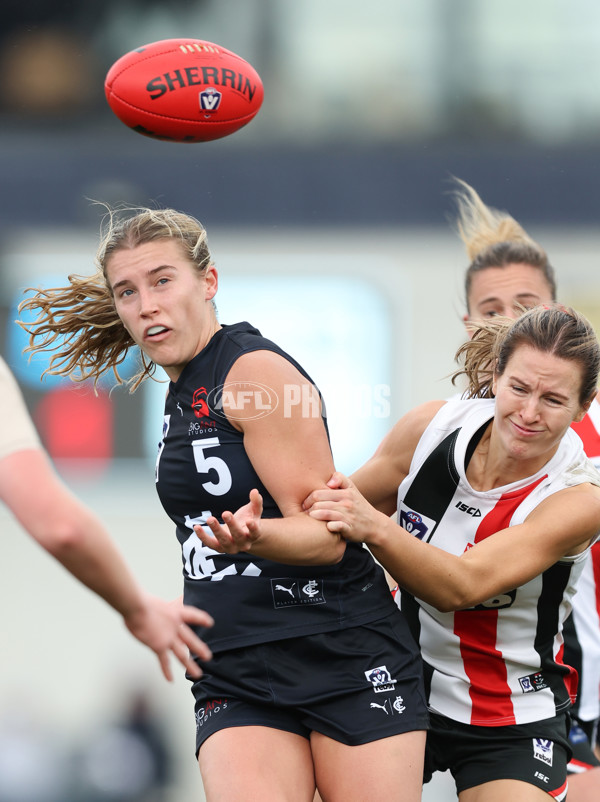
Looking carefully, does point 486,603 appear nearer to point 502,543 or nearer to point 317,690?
point 502,543

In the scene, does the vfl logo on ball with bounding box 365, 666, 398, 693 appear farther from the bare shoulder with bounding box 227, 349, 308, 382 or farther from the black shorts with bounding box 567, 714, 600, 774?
the black shorts with bounding box 567, 714, 600, 774

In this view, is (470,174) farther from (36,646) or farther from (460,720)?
(460,720)

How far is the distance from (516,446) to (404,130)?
7811 mm

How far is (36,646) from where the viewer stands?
9.00 meters

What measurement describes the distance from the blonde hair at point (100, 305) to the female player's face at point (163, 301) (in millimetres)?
47

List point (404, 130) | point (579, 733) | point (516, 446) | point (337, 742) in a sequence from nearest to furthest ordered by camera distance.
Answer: point (337, 742), point (516, 446), point (579, 733), point (404, 130)

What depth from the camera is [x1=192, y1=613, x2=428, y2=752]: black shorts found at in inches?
104

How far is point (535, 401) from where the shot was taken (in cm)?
277

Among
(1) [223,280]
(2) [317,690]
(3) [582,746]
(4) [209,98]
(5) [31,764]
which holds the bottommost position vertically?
(5) [31,764]

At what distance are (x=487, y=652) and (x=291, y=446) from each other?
0.80 metres

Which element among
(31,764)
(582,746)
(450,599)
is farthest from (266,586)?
(31,764)

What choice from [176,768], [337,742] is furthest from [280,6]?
[337,742]

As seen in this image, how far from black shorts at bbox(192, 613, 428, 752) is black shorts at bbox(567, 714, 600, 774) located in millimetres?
1082

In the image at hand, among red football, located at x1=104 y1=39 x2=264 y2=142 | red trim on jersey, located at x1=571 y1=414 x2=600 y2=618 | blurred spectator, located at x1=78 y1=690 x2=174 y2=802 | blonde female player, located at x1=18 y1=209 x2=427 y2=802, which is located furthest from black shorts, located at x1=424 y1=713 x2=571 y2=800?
blurred spectator, located at x1=78 y1=690 x2=174 y2=802
